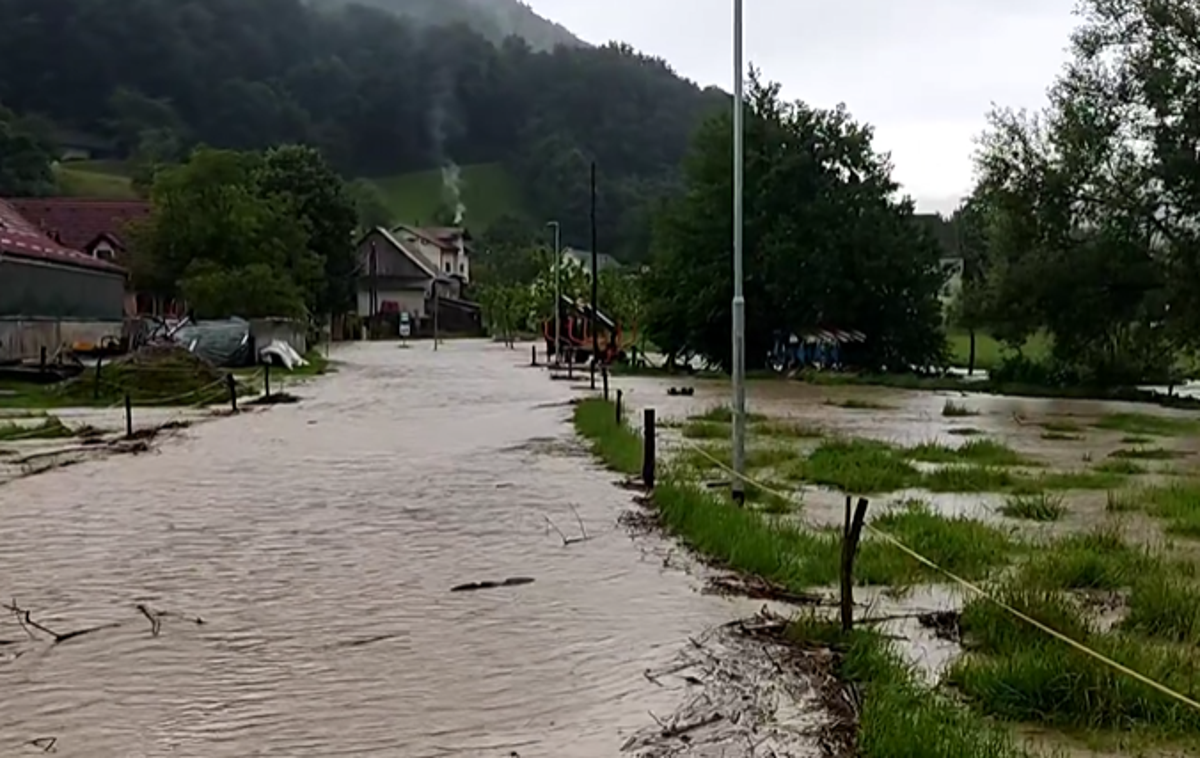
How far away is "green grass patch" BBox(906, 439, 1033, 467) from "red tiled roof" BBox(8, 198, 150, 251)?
171 feet

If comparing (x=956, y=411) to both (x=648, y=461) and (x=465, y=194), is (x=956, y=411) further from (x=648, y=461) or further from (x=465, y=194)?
(x=465, y=194)

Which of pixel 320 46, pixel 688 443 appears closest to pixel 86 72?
pixel 320 46

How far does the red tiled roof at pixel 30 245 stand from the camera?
37.5m

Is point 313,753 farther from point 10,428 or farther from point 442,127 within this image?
point 442,127

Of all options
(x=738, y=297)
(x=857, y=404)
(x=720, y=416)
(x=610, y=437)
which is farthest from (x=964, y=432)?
(x=738, y=297)

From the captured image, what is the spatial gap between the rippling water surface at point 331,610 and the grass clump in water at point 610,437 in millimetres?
574

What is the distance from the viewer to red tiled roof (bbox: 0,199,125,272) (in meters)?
37.5

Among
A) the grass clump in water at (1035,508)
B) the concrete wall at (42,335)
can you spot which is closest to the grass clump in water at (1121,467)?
the grass clump in water at (1035,508)

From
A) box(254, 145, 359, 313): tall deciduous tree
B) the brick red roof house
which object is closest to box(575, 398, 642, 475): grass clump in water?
the brick red roof house

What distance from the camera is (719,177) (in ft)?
186

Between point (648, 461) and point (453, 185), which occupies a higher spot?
point (453, 185)

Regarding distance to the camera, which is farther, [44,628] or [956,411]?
[956,411]

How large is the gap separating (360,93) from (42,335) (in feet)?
371

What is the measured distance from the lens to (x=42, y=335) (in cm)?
3866
